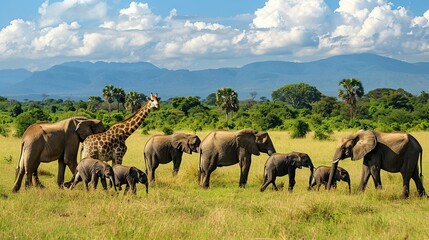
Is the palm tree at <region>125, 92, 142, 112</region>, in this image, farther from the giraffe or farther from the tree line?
the giraffe

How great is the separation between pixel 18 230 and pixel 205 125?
1599 inches

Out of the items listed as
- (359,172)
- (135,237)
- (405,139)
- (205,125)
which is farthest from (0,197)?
(205,125)

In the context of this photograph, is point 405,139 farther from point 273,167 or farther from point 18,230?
point 18,230

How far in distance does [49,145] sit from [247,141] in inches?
195

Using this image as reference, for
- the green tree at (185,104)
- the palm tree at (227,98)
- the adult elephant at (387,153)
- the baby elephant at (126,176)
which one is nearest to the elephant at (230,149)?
the adult elephant at (387,153)

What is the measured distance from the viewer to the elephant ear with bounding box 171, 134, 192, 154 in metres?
16.0

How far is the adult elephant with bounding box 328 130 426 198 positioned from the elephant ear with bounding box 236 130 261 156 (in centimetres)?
235

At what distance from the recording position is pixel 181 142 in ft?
52.9

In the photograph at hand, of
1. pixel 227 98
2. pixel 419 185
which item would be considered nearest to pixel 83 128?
pixel 419 185

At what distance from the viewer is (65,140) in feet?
44.4

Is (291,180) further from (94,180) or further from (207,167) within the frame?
Answer: (94,180)

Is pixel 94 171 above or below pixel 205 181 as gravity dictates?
above

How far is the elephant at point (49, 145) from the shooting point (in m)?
13.1

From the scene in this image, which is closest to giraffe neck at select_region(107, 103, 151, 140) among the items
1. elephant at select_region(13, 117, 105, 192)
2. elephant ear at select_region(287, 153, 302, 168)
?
elephant at select_region(13, 117, 105, 192)
